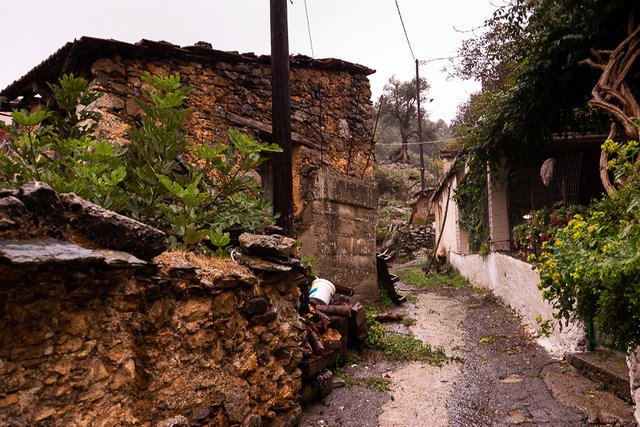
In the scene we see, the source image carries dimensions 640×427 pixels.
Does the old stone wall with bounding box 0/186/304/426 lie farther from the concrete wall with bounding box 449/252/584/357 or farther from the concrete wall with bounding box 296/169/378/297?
Result: the concrete wall with bounding box 449/252/584/357

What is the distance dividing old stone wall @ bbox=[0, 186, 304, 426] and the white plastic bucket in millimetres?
1658

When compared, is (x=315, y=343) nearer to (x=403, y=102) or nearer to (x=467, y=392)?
(x=467, y=392)

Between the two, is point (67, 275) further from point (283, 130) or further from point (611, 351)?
point (611, 351)

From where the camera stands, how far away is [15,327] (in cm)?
172

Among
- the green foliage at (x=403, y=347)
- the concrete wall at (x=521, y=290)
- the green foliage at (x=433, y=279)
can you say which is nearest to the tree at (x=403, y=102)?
the green foliage at (x=433, y=279)

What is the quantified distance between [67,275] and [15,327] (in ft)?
0.89

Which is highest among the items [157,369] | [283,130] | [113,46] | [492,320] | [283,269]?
[113,46]

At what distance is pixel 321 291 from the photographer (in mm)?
5414

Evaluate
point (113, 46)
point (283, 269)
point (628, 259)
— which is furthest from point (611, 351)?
point (113, 46)

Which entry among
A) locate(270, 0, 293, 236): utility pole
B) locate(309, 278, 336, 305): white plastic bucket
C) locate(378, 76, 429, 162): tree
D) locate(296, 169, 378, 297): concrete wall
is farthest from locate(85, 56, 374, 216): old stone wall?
locate(378, 76, 429, 162): tree

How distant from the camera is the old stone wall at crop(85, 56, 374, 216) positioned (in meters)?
4.84

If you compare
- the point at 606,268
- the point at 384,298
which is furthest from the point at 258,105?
the point at 606,268

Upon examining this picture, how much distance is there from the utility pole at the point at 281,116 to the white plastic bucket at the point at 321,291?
0.79 meters

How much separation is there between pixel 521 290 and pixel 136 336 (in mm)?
6298
